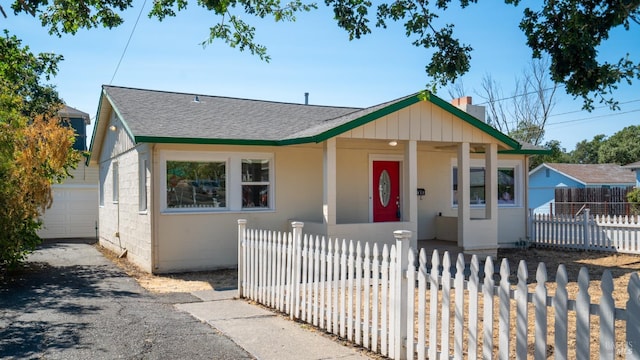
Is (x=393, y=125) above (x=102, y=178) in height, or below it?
above

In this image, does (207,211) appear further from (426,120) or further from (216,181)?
(426,120)

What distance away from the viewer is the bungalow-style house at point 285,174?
38.9 feet

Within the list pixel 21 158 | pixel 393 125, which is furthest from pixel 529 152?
pixel 21 158

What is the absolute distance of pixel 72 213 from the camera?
2206 centimetres

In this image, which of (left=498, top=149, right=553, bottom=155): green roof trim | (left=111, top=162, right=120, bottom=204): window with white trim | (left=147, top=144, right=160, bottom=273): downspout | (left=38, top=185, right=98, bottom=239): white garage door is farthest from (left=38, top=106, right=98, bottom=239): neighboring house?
→ (left=498, top=149, right=553, bottom=155): green roof trim

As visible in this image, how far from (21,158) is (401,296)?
11.1 m

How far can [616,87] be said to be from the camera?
5809 mm

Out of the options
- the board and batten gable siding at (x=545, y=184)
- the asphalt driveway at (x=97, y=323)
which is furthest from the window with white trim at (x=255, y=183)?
the board and batten gable siding at (x=545, y=184)

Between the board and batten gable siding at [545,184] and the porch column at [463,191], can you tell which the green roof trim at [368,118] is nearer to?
the porch column at [463,191]

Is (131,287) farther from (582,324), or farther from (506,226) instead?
(506,226)

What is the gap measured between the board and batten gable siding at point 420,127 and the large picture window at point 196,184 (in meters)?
3.28

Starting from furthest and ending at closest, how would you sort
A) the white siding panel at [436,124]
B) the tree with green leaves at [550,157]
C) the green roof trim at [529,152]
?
1. the tree with green leaves at [550,157]
2. the green roof trim at [529,152]
3. the white siding panel at [436,124]

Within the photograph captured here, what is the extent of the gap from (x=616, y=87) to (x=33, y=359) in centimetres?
687

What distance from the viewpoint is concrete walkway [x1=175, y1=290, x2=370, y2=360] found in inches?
227
